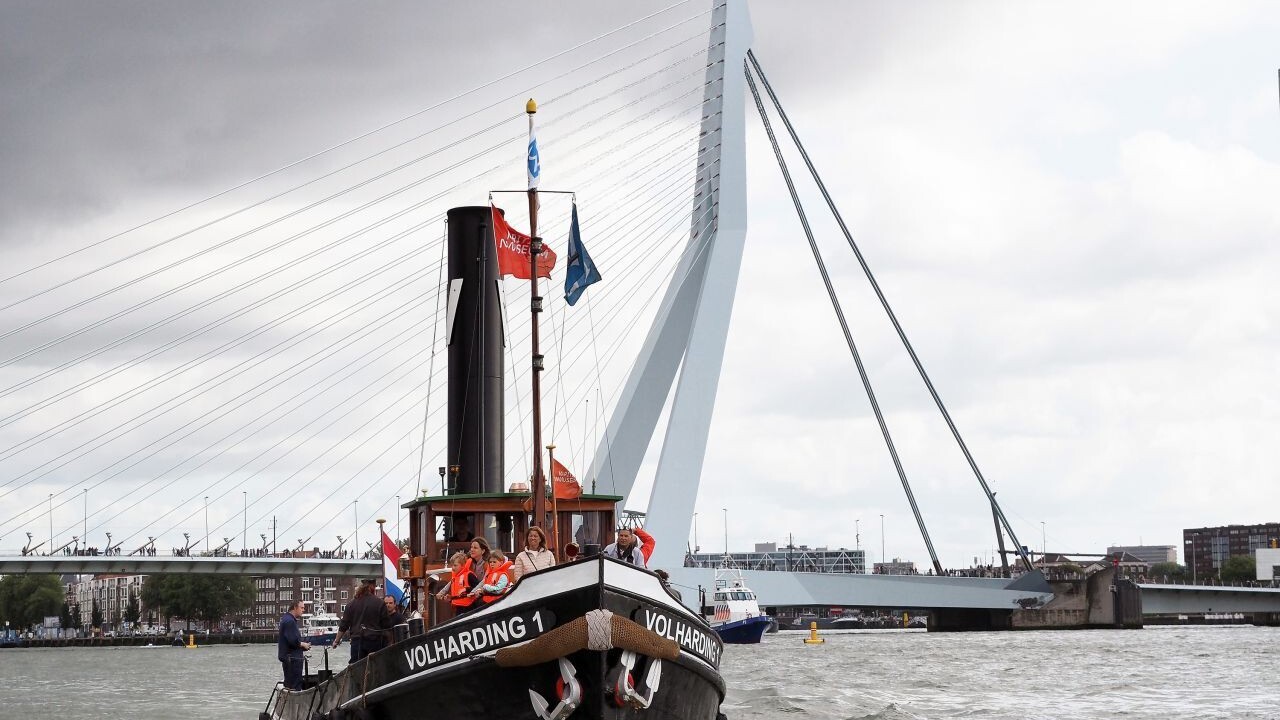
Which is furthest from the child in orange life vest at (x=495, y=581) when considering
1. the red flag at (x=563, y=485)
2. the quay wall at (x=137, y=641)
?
the quay wall at (x=137, y=641)

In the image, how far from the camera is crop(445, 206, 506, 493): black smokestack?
20.2 m

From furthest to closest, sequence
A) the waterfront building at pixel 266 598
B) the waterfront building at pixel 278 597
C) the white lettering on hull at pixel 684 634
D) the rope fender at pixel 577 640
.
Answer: the waterfront building at pixel 278 597 → the waterfront building at pixel 266 598 → the white lettering on hull at pixel 684 634 → the rope fender at pixel 577 640

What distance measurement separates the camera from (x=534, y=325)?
14633 millimetres

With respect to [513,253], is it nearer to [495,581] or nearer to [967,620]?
[495,581]

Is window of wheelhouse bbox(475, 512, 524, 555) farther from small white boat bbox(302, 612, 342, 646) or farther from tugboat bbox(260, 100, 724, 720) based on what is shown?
small white boat bbox(302, 612, 342, 646)

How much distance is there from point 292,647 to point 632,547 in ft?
15.4

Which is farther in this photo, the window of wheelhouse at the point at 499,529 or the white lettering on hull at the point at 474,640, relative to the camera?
the window of wheelhouse at the point at 499,529

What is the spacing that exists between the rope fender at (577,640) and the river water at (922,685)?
11.4 meters

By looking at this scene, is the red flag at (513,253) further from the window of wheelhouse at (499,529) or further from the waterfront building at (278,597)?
the waterfront building at (278,597)

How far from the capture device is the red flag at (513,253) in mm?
16156

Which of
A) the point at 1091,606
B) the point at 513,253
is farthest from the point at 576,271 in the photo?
the point at 1091,606

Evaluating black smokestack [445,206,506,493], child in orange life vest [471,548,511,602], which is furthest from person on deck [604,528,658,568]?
black smokestack [445,206,506,493]

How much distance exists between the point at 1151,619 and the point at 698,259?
312 feet

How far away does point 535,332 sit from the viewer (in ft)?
48.6
